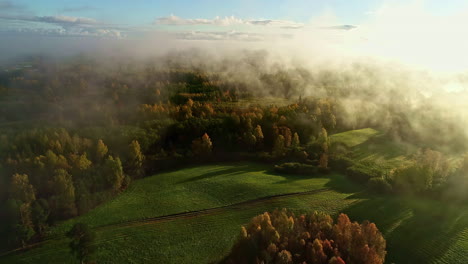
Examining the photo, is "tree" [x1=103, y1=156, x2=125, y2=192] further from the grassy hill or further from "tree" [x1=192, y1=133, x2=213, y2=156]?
"tree" [x1=192, y1=133, x2=213, y2=156]

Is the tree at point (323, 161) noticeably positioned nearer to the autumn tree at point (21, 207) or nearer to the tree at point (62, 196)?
the tree at point (62, 196)

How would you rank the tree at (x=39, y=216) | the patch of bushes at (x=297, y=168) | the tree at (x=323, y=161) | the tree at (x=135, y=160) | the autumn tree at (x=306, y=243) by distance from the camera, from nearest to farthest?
the autumn tree at (x=306, y=243) < the tree at (x=39, y=216) < the tree at (x=135, y=160) < the patch of bushes at (x=297, y=168) < the tree at (x=323, y=161)

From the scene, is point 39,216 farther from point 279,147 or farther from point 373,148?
point 373,148

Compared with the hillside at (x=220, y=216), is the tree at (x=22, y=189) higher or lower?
higher

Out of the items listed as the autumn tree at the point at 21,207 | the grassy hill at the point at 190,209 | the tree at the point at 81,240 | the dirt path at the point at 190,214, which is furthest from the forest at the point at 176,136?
the tree at the point at 81,240

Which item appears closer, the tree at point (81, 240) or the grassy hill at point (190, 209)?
the tree at point (81, 240)

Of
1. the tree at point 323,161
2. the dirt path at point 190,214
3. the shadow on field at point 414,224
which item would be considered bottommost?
the dirt path at point 190,214

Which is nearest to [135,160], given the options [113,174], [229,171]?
[113,174]

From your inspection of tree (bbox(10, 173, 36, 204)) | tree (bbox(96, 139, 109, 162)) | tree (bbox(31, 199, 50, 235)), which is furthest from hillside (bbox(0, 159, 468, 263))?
tree (bbox(96, 139, 109, 162))
